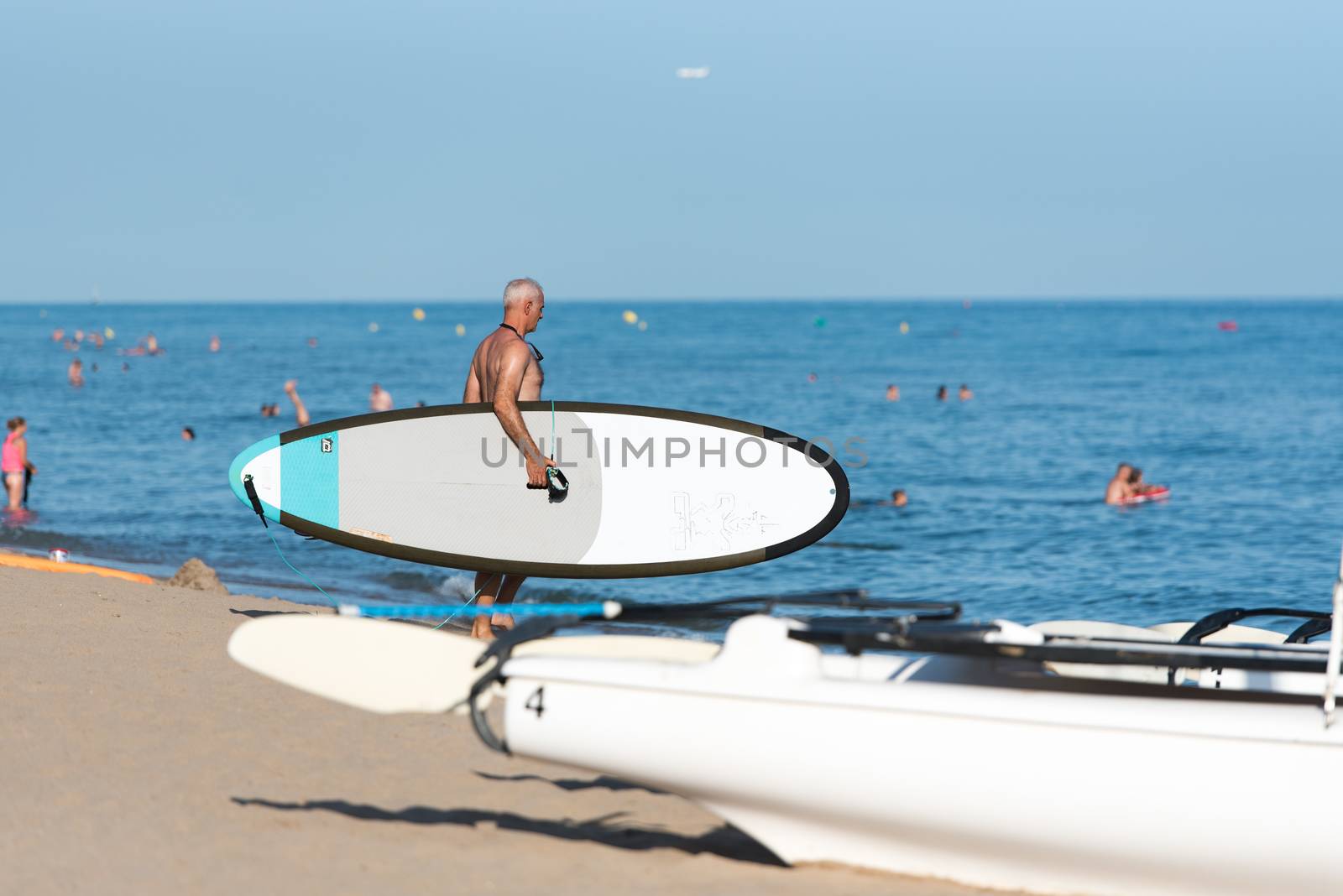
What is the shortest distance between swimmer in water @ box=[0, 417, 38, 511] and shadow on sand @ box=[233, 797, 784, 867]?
1448 cm

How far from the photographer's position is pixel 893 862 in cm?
414

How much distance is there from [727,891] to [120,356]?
66004 mm

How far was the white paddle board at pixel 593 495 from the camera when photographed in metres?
7.52

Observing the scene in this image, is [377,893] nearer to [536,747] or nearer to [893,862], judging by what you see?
[536,747]

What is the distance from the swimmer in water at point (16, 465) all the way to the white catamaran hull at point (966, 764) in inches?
613

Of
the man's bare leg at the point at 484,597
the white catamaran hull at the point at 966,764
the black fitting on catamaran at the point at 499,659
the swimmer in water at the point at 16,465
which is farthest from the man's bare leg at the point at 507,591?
the swimmer in water at the point at 16,465

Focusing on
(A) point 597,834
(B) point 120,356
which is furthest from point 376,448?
(B) point 120,356

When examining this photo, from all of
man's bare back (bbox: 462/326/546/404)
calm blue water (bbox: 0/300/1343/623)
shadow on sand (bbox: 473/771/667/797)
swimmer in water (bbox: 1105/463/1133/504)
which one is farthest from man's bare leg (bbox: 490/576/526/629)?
swimmer in water (bbox: 1105/463/1133/504)

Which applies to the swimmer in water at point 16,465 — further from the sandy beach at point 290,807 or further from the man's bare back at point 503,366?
the man's bare back at point 503,366

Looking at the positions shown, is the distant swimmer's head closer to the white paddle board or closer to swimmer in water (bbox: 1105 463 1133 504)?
the white paddle board

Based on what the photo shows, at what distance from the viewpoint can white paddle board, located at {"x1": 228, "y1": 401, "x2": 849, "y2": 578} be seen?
7523 mm

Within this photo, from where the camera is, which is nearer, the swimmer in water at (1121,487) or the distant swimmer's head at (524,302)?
the distant swimmer's head at (524,302)

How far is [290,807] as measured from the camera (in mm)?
4801

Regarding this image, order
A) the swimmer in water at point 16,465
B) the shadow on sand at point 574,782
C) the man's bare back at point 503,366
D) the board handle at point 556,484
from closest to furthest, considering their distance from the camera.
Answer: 1. the shadow on sand at point 574,782
2. the man's bare back at point 503,366
3. the board handle at point 556,484
4. the swimmer in water at point 16,465
